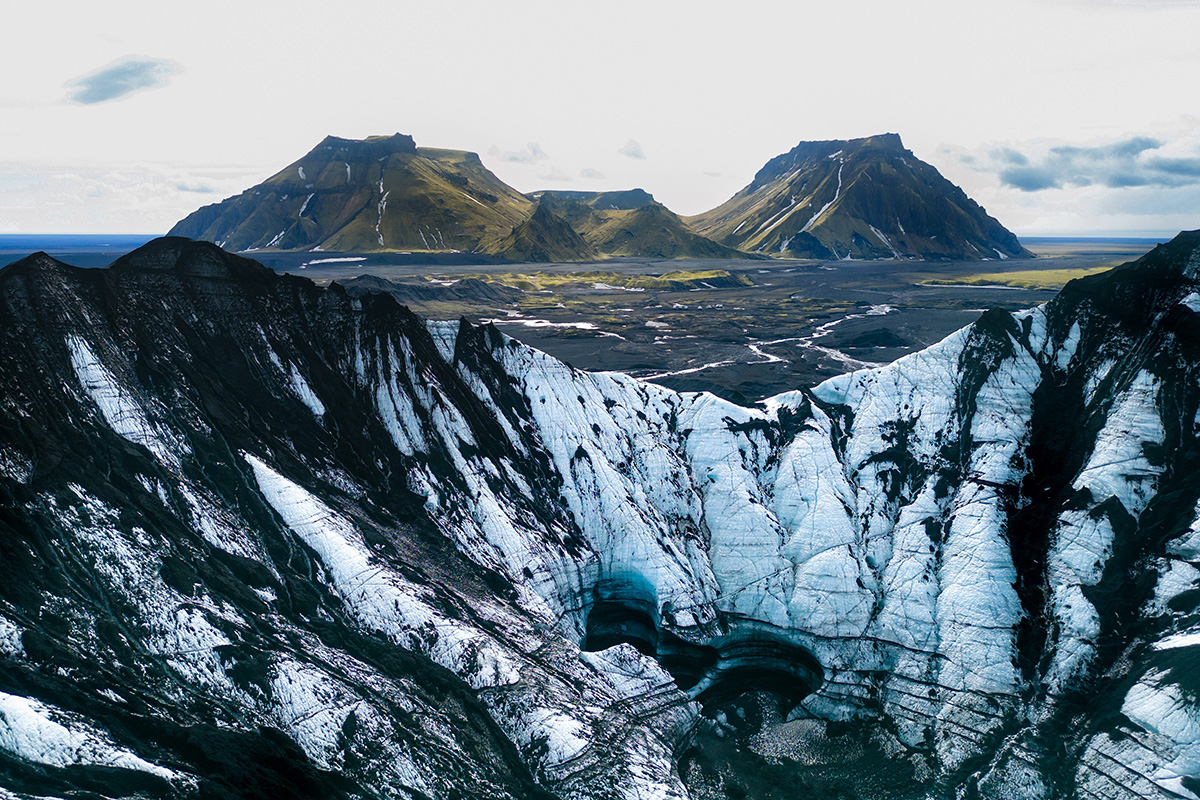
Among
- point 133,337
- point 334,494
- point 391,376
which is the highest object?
point 133,337

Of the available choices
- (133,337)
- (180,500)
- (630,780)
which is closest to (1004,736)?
(630,780)

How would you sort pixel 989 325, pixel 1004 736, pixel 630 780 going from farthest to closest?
pixel 989 325 → pixel 1004 736 → pixel 630 780

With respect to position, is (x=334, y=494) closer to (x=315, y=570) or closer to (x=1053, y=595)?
(x=315, y=570)

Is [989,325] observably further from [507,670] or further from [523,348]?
[507,670]

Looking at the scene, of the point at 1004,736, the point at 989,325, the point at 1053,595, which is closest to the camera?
the point at 1004,736

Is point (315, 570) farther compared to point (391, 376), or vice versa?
point (391, 376)

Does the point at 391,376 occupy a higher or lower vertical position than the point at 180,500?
higher
